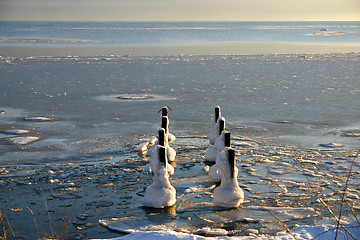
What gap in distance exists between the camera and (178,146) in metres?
11.6

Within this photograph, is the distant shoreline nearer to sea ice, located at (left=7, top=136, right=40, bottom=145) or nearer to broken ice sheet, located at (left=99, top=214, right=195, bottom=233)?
sea ice, located at (left=7, top=136, right=40, bottom=145)

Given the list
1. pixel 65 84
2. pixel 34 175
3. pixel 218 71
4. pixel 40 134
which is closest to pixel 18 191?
pixel 34 175

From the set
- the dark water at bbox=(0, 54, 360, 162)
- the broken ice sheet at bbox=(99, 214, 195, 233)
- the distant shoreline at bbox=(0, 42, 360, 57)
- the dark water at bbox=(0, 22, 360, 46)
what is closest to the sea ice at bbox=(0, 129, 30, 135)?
the dark water at bbox=(0, 54, 360, 162)

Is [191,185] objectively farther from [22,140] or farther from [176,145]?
[22,140]

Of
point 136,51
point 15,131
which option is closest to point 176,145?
point 15,131

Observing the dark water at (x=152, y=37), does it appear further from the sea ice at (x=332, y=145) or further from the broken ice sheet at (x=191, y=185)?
the broken ice sheet at (x=191, y=185)

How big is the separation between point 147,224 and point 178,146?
4750 millimetres

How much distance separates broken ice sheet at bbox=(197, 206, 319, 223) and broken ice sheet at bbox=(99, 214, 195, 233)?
0.42 meters

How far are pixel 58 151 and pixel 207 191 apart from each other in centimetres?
420

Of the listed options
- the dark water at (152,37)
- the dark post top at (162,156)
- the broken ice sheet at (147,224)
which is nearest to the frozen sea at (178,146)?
the broken ice sheet at (147,224)

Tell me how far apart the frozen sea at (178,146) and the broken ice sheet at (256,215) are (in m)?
0.03

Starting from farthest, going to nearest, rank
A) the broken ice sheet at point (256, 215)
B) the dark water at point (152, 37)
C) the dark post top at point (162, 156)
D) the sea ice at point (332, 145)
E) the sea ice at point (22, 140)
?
the dark water at point (152, 37)
the sea ice at point (22, 140)
the sea ice at point (332, 145)
the dark post top at point (162, 156)
the broken ice sheet at point (256, 215)

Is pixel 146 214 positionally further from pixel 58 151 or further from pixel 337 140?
pixel 337 140

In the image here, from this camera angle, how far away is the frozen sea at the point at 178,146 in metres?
7.41
